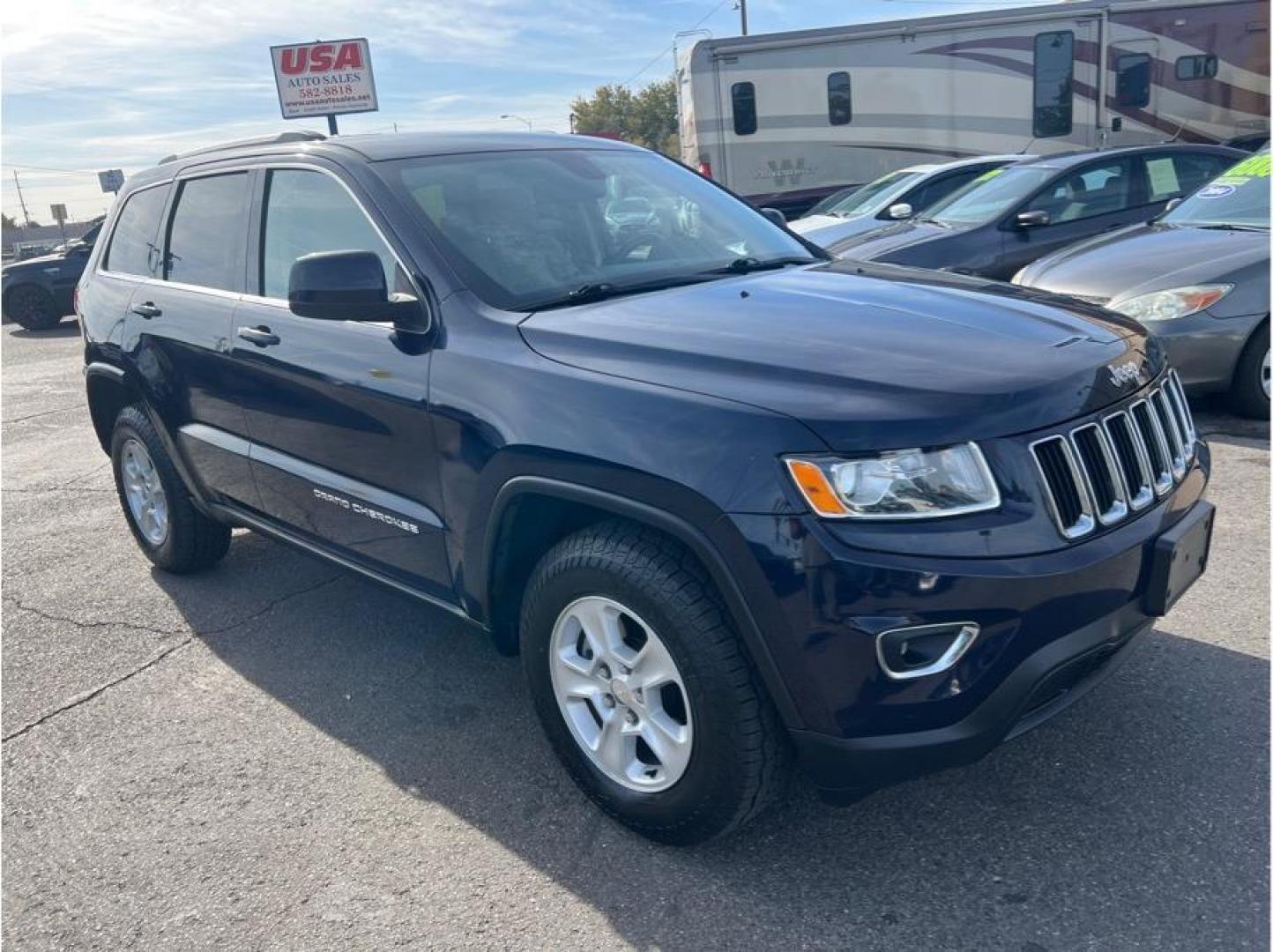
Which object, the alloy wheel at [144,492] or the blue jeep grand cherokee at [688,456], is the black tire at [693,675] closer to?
the blue jeep grand cherokee at [688,456]

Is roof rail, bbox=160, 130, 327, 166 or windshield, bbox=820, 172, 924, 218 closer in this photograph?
roof rail, bbox=160, 130, 327, 166

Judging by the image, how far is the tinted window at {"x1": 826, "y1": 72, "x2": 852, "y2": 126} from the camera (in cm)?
1490

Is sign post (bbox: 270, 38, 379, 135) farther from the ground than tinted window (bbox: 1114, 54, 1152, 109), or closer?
farther from the ground

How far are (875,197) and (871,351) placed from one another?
8912 millimetres

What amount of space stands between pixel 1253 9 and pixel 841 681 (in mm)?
15587

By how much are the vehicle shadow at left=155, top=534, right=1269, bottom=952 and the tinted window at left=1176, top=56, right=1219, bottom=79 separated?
13200 mm

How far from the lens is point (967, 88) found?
14.5m

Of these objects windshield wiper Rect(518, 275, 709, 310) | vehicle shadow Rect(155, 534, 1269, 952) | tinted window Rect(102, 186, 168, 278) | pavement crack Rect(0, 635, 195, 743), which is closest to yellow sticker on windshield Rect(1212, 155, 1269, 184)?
vehicle shadow Rect(155, 534, 1269, 952)

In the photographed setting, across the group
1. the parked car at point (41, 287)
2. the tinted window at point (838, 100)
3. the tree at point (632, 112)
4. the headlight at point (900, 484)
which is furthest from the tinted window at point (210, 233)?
the tree at point (632, 112)

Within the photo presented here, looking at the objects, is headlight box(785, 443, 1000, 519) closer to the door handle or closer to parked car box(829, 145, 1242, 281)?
the door handle

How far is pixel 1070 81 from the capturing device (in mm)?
14305

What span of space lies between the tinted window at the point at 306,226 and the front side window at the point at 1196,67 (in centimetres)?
1397

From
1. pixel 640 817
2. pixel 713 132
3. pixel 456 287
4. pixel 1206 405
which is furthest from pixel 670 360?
pixel 713 132

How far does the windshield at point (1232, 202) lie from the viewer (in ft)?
21.2
